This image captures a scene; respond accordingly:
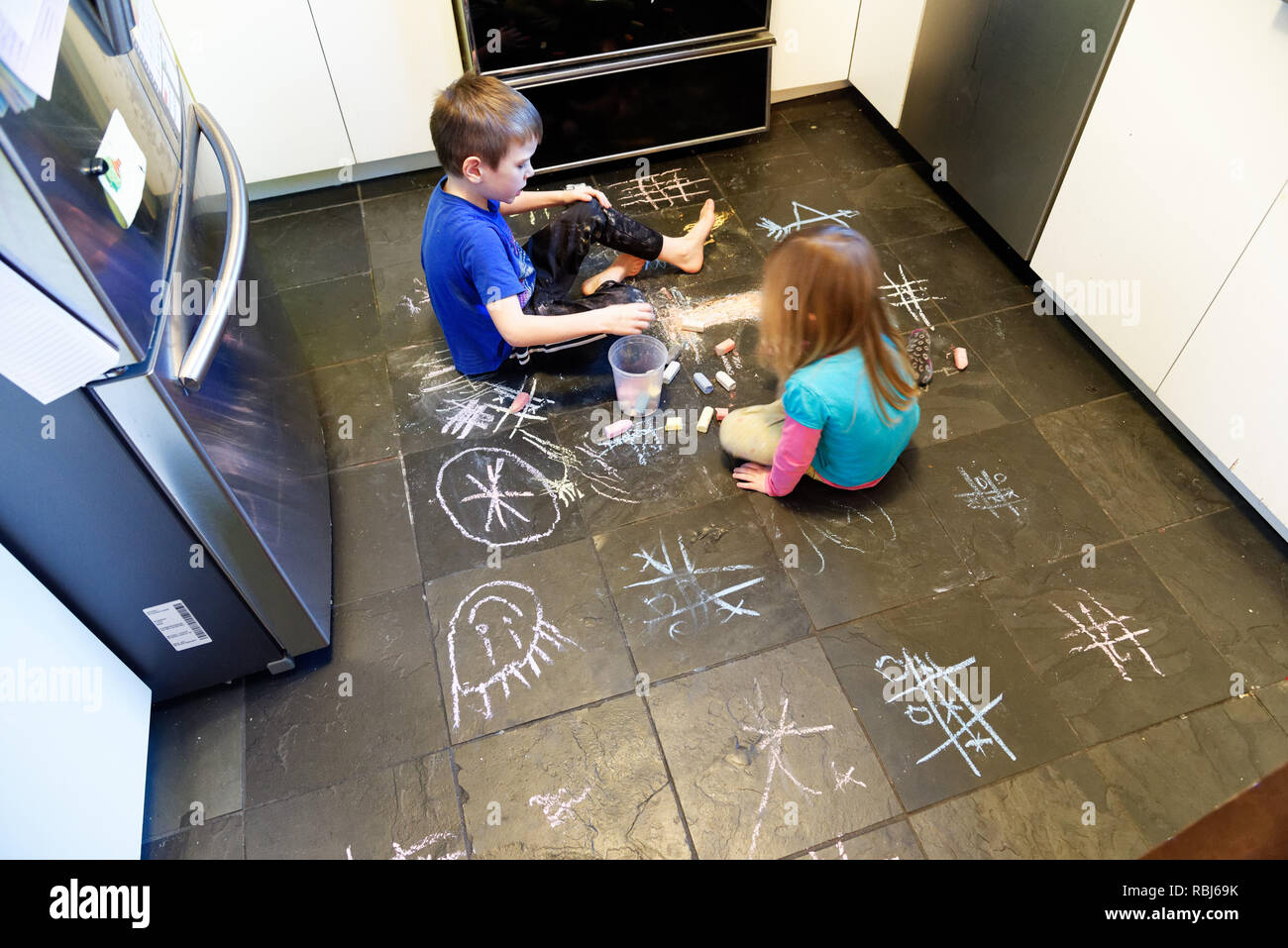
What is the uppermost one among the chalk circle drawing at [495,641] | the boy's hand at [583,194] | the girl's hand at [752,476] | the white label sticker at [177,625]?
the boy's hand at [583,194]

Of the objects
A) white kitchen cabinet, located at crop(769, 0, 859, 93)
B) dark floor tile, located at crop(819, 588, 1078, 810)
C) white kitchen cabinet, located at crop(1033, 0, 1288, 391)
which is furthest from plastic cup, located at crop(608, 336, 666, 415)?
white kitchen cabinet, located at crop(769, 0, 859, 93)

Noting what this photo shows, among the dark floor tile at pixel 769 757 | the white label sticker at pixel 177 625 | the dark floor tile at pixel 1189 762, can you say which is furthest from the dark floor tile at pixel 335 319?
the dark floor tile at pixel 1189 762

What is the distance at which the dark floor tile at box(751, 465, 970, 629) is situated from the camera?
2.04 meters

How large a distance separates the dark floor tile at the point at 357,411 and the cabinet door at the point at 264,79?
1003mm

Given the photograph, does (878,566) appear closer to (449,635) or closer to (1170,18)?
(449,635)

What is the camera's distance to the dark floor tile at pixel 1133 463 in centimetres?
220

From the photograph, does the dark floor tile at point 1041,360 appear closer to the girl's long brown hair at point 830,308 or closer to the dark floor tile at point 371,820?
the girl's long brown hair at point 830,308

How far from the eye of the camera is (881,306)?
1830 mm

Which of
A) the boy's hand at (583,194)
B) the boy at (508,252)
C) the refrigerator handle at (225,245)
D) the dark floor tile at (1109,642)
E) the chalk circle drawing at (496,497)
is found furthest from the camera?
the boy's hand at (583,194)

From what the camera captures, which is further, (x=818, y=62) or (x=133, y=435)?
(x=818, y=62)

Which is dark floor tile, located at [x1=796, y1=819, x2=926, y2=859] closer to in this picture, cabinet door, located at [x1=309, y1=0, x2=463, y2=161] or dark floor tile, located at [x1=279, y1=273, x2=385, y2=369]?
dark floor tile, located at [x1=279, y1=273, x2=385, y2=369]

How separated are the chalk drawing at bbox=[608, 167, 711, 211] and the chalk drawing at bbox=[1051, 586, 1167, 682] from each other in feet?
6.46
